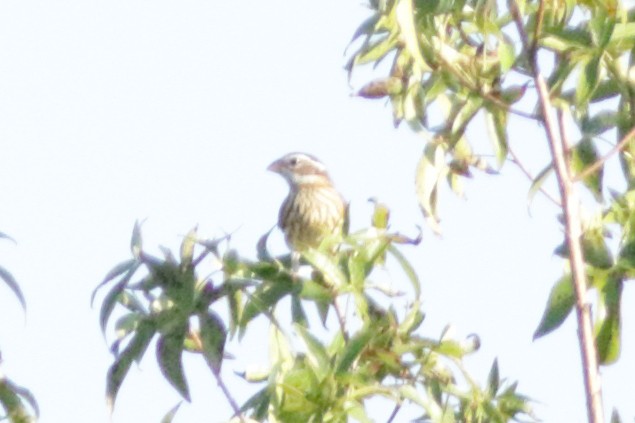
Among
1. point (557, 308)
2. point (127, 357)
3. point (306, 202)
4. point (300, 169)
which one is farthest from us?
point (300, 169)

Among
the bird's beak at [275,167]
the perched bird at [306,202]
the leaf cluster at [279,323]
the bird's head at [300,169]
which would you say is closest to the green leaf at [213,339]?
the leaf cluster at [279,323]

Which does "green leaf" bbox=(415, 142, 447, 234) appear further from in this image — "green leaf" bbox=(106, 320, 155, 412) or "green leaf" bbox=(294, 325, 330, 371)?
"green leaf" bbox=(106, 320, 155, 412)

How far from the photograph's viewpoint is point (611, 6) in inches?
177

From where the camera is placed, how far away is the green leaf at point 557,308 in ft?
13.5

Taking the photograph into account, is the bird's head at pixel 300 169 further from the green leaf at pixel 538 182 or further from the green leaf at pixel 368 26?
the green leaf at pixel 538 182

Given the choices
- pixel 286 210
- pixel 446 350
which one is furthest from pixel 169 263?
pixel 286 210

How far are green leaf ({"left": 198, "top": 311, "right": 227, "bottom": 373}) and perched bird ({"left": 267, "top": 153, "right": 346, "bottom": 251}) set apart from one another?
3.74 metres

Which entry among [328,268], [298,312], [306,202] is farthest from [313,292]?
[306,202]

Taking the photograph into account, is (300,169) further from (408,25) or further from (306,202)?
(408,25)

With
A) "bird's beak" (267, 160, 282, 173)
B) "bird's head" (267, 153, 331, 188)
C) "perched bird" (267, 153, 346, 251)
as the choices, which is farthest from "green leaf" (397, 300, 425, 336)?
"bird's beak" (267, 160, 282, 173)

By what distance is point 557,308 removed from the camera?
4125 millimetres

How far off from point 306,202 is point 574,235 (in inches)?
209

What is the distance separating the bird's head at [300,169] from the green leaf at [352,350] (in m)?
5.75

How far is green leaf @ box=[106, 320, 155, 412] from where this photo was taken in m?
4.53
